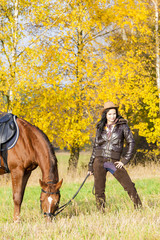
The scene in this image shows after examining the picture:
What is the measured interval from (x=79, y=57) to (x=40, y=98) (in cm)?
189

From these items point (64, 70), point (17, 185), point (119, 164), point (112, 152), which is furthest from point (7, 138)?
point (64, 70)

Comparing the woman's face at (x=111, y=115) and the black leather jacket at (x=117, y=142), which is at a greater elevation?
the woman's face at (x=111, y=115)

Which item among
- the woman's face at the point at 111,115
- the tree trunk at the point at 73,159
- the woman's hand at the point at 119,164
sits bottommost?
the tree trunk at the point at 73,159

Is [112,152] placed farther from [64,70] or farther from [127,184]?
[64,70]

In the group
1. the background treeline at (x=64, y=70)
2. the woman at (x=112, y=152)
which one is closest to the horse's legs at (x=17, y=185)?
the woman at (x=112, y=152)

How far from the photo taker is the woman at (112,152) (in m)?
4.65

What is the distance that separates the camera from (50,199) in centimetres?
399

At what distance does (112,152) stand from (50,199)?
4.00 ft

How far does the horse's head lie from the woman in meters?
0.89

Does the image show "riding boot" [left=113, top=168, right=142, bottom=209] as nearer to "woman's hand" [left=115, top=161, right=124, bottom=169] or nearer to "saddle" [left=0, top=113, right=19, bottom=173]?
"woman's hand" [left=115, top=161, right=124, bottom=169]

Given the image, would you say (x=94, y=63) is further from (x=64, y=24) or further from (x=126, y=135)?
(x=126, y=135)

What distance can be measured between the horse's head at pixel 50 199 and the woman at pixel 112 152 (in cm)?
89

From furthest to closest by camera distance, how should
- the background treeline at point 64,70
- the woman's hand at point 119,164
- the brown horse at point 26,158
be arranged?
the background treeline at point 64,70 < the woman's hand at point 119,164 < the brown horse at point 26,158

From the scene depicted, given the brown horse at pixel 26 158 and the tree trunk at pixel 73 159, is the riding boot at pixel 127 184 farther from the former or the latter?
the tree trunk at pixel 73 159
